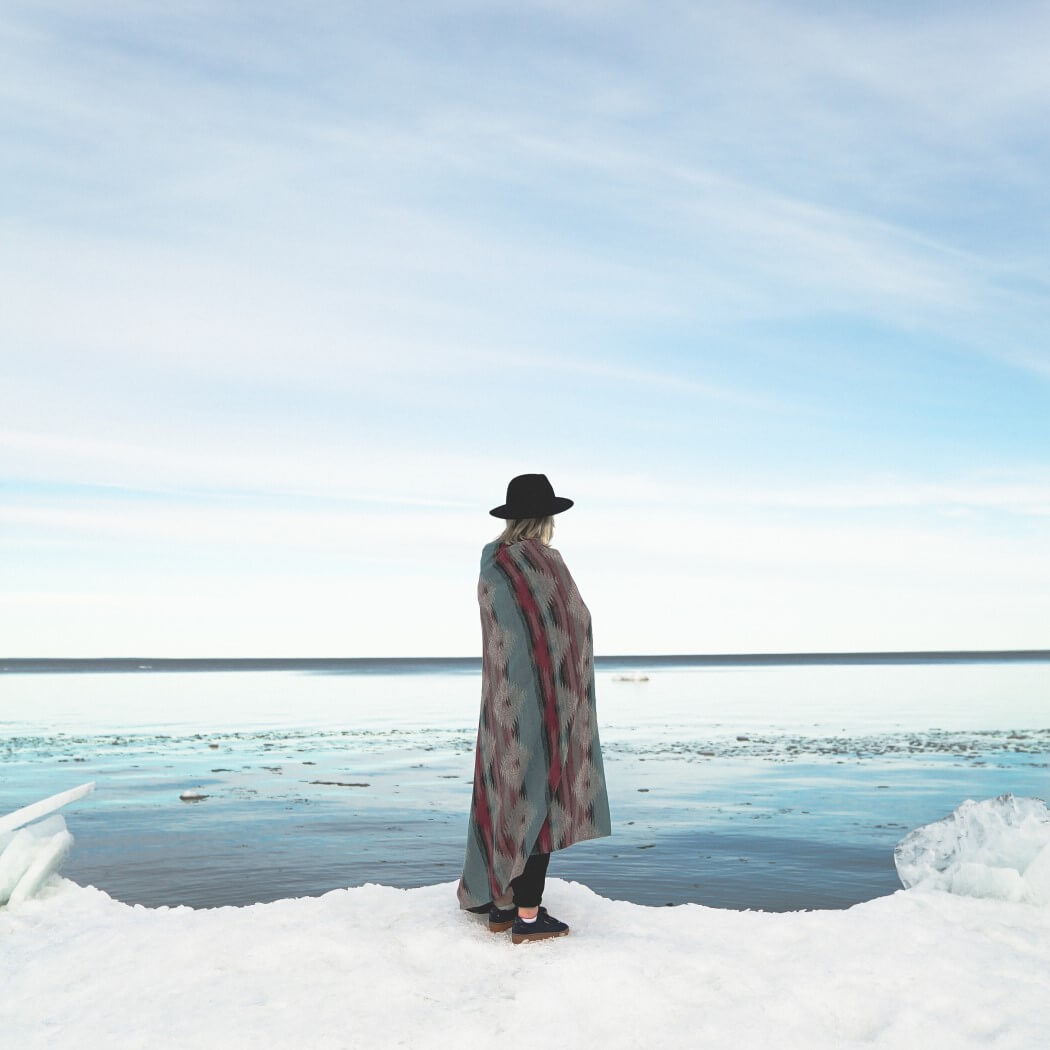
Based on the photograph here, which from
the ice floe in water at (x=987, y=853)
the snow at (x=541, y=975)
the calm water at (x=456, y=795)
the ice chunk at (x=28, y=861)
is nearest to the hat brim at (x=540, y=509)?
→ the snow at (x=541, y=975)

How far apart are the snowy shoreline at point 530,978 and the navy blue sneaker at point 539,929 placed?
0.08 metres

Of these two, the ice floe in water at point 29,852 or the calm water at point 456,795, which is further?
the calm water at point 456,795

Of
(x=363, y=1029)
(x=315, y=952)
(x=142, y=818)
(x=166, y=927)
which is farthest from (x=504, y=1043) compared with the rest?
(x=142, y=818)

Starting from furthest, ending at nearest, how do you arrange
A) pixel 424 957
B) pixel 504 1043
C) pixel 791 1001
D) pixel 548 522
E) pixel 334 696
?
pixel 334 696, pixel 548 522, pixel 424 957, pixel 791 1001, pixel 504 1043

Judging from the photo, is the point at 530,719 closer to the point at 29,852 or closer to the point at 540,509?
the point at 540,509

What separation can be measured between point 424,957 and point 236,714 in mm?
27566

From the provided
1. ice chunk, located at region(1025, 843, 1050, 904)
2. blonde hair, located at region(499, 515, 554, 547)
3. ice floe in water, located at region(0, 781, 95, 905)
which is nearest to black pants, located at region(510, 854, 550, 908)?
blonde hair, located at region(499, 515, 554, 547)

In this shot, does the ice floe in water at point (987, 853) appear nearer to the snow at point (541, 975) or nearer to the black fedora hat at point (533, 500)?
the snow at point (541, 975)

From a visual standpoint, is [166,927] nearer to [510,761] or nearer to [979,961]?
[510,761]

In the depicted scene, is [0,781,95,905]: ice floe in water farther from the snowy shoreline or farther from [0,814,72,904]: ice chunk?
the snowy shoreline

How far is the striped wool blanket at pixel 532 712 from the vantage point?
17.0 ft

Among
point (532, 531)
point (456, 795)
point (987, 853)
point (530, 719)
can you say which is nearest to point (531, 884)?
point (530, 719)

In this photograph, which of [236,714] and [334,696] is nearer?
[236,714]

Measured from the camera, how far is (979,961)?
16.7ft
